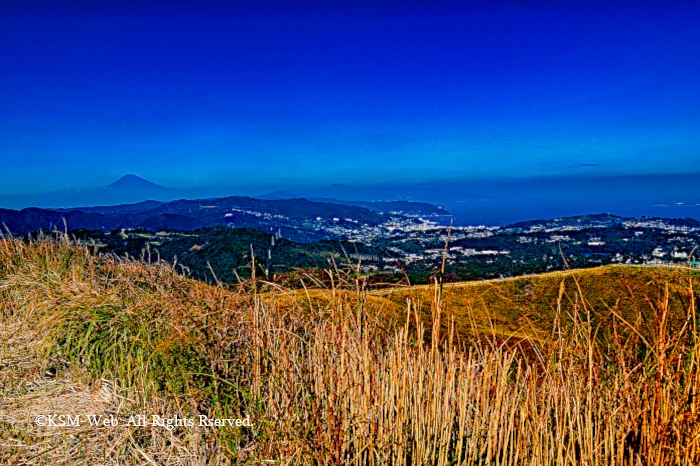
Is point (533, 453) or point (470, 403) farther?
point (470, 403)

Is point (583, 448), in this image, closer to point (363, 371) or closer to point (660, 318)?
point (660, 318)

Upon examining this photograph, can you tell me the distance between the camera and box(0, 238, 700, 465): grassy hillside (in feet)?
6.51

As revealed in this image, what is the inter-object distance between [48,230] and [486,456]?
7.57 meters

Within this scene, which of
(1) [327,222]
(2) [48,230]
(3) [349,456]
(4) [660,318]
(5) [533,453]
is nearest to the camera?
(4) [660,318]

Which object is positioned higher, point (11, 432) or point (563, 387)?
point (563, 387)

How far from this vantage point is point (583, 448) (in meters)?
1.97

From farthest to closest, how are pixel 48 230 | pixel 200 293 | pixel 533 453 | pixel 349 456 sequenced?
pixel 48 230
pixel 200 293
pixel 349 456
pixel 533 453

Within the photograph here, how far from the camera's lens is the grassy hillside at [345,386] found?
1.98 m

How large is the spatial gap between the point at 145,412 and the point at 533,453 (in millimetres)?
2065

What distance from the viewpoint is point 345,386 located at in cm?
238

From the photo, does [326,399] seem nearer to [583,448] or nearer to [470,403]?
[470,403]

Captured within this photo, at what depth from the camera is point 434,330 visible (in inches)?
83.5

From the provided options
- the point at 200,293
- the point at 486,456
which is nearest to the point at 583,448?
the point at 486,456

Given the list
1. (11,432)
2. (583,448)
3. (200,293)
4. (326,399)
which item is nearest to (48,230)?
(200,293)
